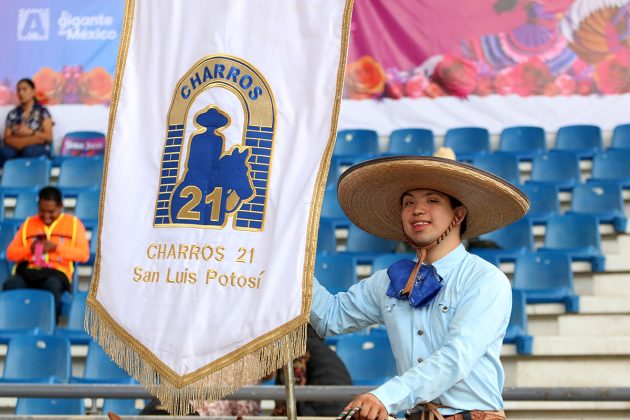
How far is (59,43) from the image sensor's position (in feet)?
41.5

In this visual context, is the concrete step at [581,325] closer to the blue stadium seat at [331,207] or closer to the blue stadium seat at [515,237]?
the blue stadium seat at [515,237]

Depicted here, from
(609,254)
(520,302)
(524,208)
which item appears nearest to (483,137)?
(609,254)

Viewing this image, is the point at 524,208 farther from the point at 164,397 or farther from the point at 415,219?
the point at 164,397

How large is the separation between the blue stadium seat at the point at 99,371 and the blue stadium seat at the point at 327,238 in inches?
90.2

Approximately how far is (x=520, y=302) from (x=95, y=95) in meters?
6.20

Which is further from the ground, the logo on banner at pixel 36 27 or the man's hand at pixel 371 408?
the logo on banner at pixel 36 27

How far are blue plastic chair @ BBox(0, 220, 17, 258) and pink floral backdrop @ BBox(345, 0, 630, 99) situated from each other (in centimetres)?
381

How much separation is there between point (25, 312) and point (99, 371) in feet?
3.51

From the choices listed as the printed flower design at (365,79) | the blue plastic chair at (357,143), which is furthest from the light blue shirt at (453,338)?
the printed flower design at (365,79)

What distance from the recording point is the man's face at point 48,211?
360 inches

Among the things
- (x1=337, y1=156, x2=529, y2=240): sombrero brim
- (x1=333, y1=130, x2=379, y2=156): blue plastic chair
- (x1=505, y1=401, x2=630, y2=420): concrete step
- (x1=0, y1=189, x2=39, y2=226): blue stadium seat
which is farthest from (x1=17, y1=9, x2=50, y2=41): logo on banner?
(x1=337, y1=156, x2=529, y2=240): sombrero brim

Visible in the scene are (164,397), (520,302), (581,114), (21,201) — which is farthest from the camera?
(581,114)

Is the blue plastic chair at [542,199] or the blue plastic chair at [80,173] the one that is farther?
the blue plastic chair at [80,173]

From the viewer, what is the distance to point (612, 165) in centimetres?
1084
